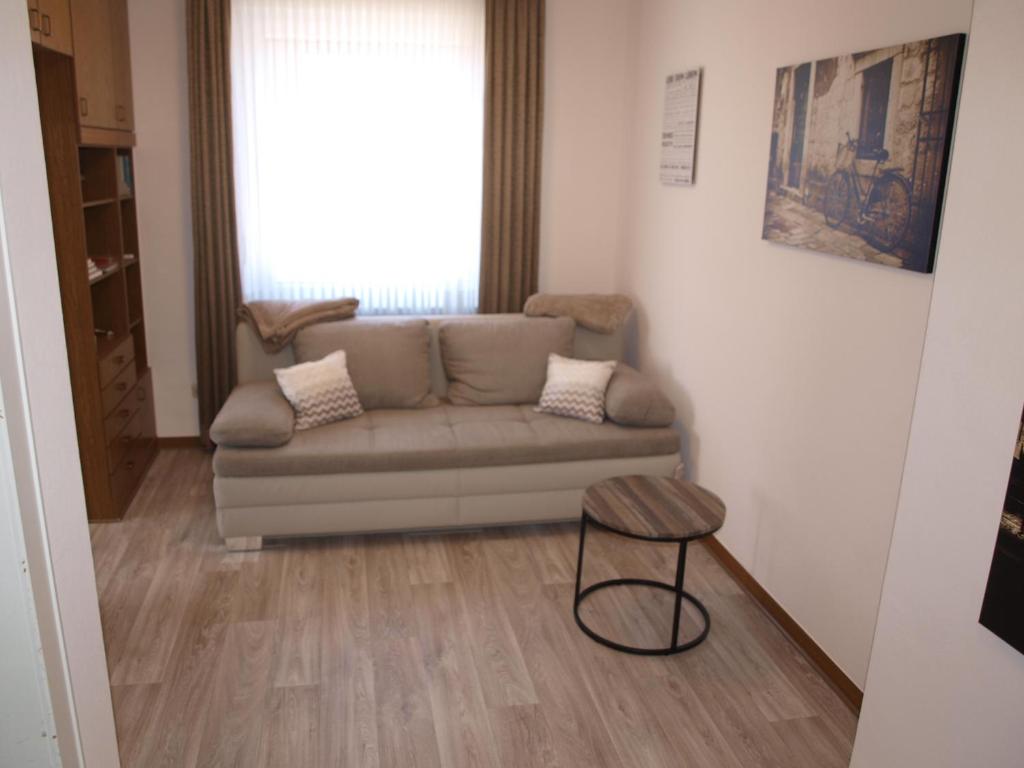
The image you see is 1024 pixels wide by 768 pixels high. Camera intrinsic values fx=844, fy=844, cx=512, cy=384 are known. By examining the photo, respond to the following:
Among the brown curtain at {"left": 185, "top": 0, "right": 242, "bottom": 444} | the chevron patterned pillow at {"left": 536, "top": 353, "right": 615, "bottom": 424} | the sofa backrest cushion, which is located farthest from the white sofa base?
the brown curtain at {"left": 185, "top": 0, "right": 242, "bottom": 444}

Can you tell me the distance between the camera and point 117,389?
13.0 feet

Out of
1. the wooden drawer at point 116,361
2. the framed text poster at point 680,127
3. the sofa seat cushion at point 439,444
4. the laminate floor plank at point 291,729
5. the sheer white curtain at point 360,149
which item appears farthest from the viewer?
the sheer white curtain at point 360,149

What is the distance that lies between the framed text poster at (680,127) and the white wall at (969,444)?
94.9 inches

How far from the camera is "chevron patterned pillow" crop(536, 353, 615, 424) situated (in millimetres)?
4023

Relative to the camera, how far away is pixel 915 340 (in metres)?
2.45

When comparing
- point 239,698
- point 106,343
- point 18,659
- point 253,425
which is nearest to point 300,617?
point 239,698

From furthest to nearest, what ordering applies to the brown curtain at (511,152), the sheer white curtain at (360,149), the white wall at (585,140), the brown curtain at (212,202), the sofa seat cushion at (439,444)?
the white wall at (585,140)
the brown curtain at (511,152)
the sheer white curtain at (360,149)
the brown curtain at (212,202)
the sofa seat cushion at (439,444)

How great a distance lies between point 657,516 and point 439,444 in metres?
1.13

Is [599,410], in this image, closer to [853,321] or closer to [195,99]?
[853,321]

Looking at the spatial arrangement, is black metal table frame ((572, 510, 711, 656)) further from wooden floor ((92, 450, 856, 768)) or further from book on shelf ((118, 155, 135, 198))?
book on shelf ((118, 155, 135, 198))

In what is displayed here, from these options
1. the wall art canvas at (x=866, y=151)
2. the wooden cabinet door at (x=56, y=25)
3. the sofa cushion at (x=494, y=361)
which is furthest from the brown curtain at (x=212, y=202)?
the wall art canvas at (x=866, y=151)

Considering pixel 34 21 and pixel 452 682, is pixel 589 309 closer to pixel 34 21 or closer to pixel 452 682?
pixel 452 682

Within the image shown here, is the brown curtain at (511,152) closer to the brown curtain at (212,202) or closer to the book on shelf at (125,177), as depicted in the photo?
the brown curtain at (212,202)

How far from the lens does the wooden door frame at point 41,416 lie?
4.15ft
